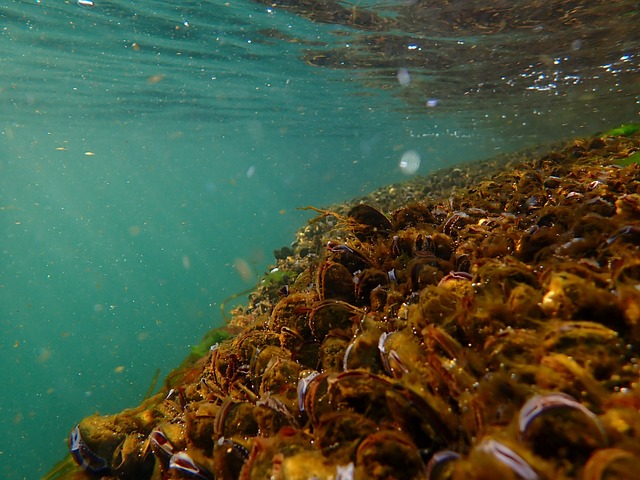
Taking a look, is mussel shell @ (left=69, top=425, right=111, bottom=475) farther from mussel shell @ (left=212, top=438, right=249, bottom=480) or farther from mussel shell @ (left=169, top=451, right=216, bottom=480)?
mussel shell @ (left=212, top=438, right=249, bottom=480)

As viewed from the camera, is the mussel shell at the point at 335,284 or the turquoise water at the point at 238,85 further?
the turquoise water at the point at 238,85

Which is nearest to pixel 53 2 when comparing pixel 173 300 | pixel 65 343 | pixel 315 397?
pixel 315 397

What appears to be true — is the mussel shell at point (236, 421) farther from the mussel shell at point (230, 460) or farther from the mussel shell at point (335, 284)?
the mussel shell at point (335, 284)

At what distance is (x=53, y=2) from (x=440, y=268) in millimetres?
14622

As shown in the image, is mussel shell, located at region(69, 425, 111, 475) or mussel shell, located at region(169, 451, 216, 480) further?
mussel shell, located at region(69, 425, 111, 475)

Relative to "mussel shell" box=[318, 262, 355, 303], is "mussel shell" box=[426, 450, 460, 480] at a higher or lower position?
higher

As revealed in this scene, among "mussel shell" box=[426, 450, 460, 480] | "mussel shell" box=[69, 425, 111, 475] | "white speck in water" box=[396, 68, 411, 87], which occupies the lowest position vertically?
"mussel shell" box=[69, 425, 111, 475]

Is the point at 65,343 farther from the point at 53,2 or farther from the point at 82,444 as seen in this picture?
the point at 82,444

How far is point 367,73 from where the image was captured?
57.6 ft

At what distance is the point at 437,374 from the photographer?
1.28m

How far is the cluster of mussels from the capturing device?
3.15 ft

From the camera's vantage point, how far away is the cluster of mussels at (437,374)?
96 cm

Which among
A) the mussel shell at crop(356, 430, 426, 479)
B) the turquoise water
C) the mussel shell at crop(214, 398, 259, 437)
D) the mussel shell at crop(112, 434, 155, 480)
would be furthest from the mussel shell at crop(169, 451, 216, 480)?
the turquoise water

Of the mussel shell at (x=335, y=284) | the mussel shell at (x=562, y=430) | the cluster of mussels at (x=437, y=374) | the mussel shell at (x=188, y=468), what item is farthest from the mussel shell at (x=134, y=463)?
the mussel shell at (x=562, y=430)
